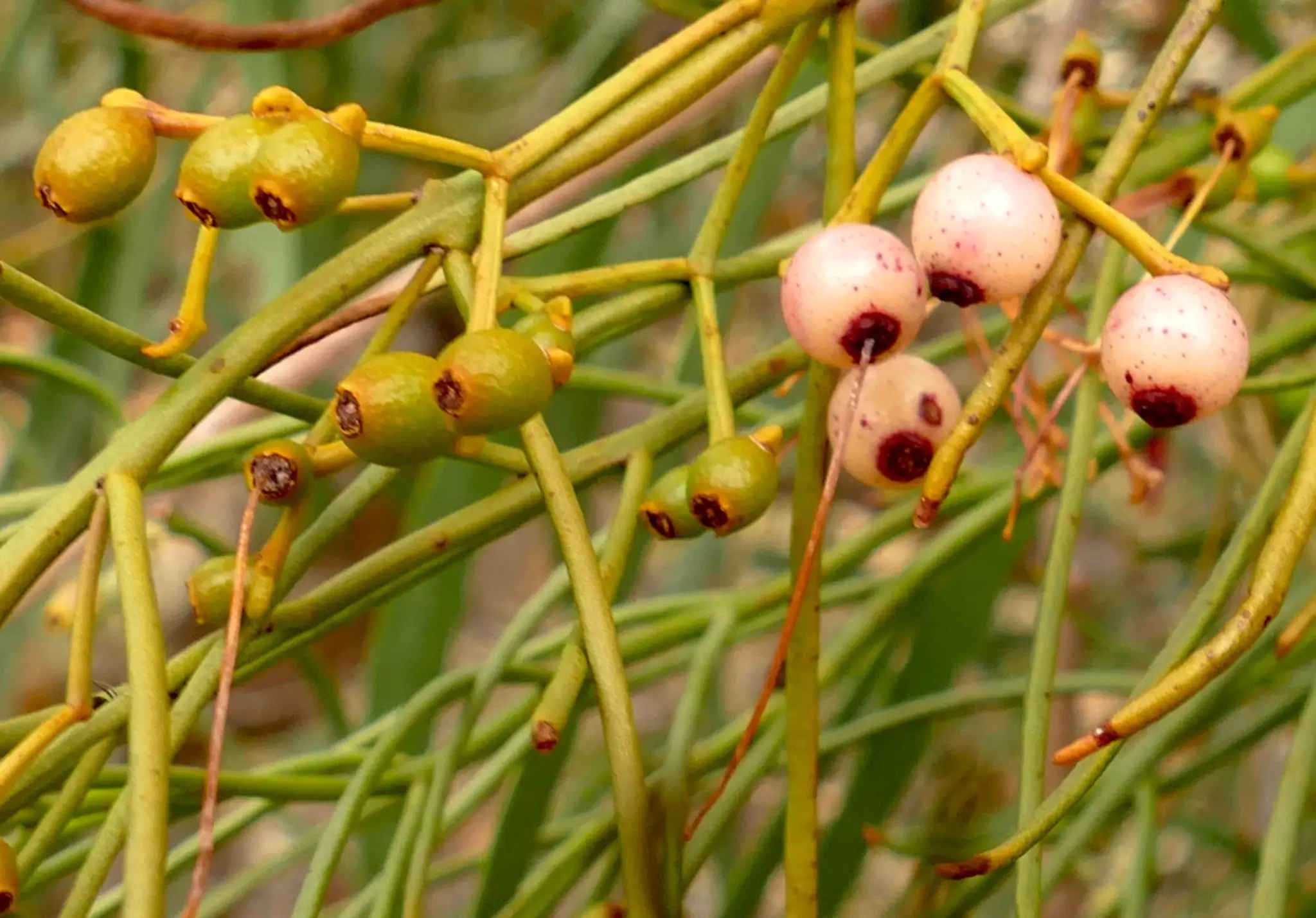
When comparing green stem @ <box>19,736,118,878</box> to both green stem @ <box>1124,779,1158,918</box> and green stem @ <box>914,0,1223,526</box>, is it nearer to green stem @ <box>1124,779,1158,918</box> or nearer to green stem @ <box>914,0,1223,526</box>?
green stem @ <box>914,0,1223,526</box>

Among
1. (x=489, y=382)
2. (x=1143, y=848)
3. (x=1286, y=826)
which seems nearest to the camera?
(x=489, y=382)

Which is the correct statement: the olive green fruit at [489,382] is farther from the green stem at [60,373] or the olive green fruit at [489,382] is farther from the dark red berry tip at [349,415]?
the green stem at [60,373]

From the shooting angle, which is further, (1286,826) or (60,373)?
(60,373)

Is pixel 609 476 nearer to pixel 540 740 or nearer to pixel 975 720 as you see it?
pixel 540 740

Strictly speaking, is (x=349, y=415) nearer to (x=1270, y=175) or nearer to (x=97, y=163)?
(x=97, y=163)

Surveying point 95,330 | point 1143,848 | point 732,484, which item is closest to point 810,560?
point 732,484

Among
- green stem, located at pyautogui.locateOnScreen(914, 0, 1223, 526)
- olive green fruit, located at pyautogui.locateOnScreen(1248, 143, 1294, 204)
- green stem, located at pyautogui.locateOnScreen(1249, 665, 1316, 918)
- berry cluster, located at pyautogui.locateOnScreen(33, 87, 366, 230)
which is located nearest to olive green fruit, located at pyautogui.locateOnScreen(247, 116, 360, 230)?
berry cluster, located at pyautogui.locateOnScreen(33, 87, 366, 230)

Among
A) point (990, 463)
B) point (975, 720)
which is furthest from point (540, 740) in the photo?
point (975, 720)

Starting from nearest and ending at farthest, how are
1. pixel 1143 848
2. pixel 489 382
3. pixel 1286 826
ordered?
pixel 489 382, pixel 1286 826, pixel 1143 848
